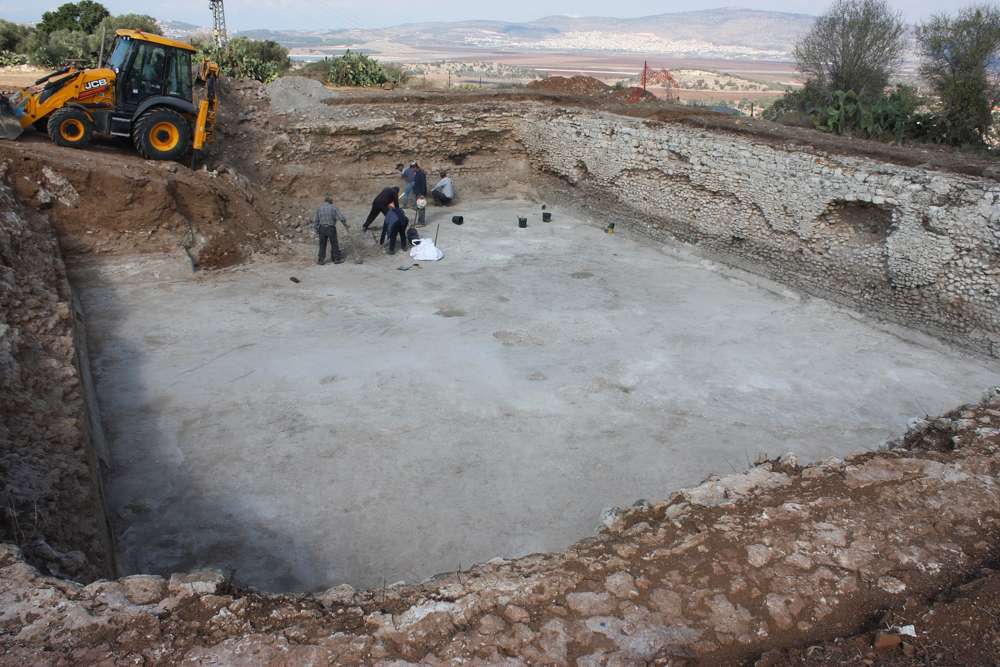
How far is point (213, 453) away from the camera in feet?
23.0

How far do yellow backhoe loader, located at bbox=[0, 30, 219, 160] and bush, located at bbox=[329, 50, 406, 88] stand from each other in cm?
973

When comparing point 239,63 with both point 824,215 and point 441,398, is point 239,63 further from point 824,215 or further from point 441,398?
point 824,215

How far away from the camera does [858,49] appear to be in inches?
848

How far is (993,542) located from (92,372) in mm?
8909

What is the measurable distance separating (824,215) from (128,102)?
1213cm

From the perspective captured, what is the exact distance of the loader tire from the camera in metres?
12.1

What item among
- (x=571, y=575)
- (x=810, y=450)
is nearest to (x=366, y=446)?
(x=571, y=575)

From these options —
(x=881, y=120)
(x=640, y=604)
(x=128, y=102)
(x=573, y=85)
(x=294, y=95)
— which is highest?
(x=573, y=85)

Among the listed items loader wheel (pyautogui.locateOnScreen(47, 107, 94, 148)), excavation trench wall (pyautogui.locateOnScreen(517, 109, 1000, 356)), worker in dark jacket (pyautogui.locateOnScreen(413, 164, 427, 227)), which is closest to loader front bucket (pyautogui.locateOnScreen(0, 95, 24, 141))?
loader wheel (pyautogui.locateOnScreen(47, 107, 94, 148))

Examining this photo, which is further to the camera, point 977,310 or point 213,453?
point 977,310

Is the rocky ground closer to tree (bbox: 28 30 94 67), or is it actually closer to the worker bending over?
the worker bending over

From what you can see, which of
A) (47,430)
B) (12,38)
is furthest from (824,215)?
(12,38)

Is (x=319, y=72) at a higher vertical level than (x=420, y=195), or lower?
higher

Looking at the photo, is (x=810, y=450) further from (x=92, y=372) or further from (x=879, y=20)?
(x=879, y=20)
